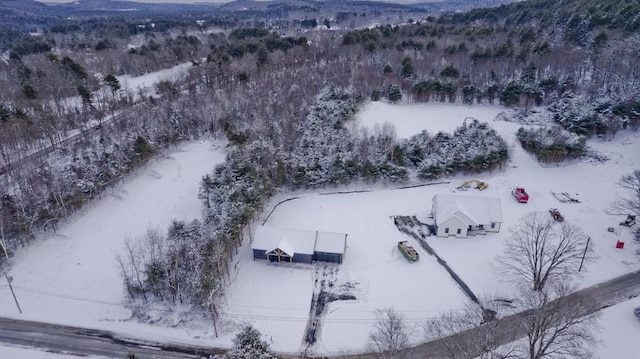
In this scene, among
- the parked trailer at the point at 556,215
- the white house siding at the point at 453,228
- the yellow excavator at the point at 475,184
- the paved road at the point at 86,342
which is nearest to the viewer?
the paved road at the point at 86,342

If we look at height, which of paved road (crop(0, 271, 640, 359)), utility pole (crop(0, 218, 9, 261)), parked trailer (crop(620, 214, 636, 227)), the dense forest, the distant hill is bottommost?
paved road (crop(0, 271, 640, 359))

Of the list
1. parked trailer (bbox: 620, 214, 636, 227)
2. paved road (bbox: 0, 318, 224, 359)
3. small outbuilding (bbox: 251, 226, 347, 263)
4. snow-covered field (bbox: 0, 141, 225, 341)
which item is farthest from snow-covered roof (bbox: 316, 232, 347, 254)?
parked trailer (bbox: 620, 214, 636, 227)

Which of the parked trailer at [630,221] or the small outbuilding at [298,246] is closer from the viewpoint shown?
the small outbuilding at [298,246]

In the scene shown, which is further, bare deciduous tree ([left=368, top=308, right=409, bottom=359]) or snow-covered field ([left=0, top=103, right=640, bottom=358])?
snow-covered field ([left=0, top=103, right=640, bottom=358])

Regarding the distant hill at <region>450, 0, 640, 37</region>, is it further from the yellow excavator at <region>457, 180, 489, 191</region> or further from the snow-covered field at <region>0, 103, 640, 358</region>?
the yellow excavator at <region>457, 180, 489, 191</region>

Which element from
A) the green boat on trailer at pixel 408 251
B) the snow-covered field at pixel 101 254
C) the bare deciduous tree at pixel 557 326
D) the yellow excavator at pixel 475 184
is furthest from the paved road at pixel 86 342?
the yellow excavator at pixel 475 184

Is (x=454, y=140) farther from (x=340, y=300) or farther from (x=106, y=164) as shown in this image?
(x=106, y=164)

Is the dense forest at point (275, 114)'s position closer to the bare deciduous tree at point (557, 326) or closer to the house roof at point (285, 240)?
the house roof at point (285, 240)
